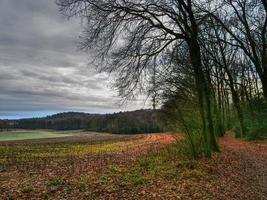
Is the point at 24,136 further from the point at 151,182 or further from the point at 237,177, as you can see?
the point at 151,182

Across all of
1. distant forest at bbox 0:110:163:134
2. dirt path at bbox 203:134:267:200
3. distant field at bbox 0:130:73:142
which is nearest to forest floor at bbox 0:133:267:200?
dirt path at bbox 203:134:267:200

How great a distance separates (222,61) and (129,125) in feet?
231

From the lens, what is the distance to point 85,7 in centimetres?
1859

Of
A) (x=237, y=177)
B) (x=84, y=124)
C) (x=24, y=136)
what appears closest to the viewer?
(x=237, y=177)

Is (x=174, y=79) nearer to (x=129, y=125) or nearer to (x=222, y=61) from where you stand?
(x=222, y=61)

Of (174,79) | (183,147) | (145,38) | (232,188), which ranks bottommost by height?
(232,188)

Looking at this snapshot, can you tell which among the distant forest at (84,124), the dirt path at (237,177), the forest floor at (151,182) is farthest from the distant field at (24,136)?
the forest floor at (151,182)

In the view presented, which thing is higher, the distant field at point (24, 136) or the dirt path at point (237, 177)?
the distant field at point (24, 136)

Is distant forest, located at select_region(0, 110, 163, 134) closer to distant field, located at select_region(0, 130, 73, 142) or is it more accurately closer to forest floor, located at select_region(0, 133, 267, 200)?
distant field, located at select_region(0, 130, 73, 142)

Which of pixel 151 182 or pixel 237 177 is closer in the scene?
pixel 151 182

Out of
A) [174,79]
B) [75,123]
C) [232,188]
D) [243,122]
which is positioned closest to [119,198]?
[232,188]

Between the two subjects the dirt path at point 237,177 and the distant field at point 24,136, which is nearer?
the dirt path at point 237,177

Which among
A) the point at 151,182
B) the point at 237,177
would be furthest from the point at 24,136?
the point at 151,182

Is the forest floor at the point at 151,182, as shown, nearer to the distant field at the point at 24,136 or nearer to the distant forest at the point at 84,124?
the distant field at the point at 24,136
